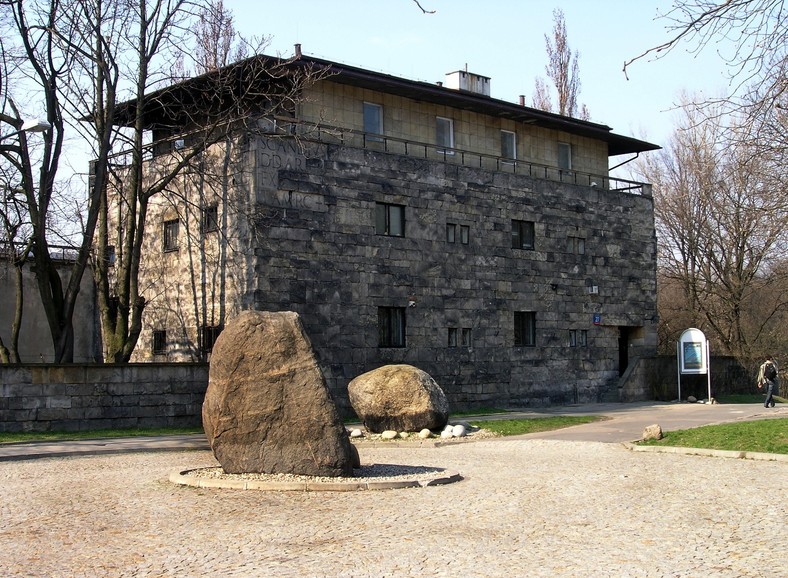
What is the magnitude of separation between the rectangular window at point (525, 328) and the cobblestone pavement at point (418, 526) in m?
17.7

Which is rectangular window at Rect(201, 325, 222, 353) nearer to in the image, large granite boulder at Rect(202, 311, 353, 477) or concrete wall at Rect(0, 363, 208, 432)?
concrete wall at Rect(0, 363, 208, 432)

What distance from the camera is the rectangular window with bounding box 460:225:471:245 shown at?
102 ft

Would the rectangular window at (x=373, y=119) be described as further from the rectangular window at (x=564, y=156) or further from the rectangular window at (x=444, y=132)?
the rectangular window at (x=564, y=156)

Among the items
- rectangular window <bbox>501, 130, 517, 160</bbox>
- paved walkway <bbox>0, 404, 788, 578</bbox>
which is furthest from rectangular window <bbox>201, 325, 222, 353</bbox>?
rectangular window <bbox>501, 130, 517, 160</bbox>

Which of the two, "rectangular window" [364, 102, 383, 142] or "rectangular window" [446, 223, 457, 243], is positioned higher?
"rectangular window" [364, 102, 383, 142]

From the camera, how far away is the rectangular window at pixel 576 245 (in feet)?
113

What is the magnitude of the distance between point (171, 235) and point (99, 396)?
8.41 m

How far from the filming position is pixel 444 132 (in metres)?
32.7

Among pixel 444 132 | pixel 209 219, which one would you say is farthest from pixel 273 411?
pixel 444 132

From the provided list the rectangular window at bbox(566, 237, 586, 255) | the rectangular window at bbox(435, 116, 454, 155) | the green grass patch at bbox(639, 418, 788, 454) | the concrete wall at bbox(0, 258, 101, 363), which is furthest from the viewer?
the rectangular window at bbox(566, 237, 586, 255)

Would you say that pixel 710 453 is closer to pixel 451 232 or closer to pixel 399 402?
pixel 399 402

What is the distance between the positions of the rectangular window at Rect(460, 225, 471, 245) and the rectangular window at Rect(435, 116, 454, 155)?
2.77 m

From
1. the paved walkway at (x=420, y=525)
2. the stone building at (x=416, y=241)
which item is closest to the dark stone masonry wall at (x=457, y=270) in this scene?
the stone building at (x=416, y=241)

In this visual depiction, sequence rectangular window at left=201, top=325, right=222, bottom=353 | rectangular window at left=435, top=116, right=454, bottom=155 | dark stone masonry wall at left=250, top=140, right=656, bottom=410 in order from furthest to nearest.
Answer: rectangular window at left=435, top=116, right=454, bottom=155, rectangular window at left=201, top=325, right=222, bottom=353, dark stone masonry wall at left=250, top=140, right=656, bottom=410
